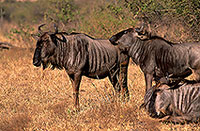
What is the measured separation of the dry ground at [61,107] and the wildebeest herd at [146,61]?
234 millimetres

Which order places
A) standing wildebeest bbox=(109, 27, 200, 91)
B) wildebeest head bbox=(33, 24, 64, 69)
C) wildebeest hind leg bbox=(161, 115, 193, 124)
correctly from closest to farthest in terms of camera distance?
wildebeest hind leg bbox=(161, 115, 193, 124) → standing wildebeest bbox=(109, 27, 200, 91) → wildebeest head bbox=(33, 24, 64, 69)

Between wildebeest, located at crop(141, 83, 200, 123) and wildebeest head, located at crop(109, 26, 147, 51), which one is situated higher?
wildebeest head, located at crop(109, 26, 147, 51)

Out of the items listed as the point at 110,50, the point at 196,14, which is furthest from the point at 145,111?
the point at 196,14

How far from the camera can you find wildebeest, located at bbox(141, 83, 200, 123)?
3.95m

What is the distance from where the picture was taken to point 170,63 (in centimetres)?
447

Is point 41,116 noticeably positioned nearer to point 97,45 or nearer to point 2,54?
point 97,45

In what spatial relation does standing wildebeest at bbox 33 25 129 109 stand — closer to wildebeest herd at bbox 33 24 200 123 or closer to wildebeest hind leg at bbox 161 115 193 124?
wildebeest herd at bbox 33 24 200 123

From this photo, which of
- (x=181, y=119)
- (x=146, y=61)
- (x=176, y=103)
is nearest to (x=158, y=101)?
(x=176, y=103)

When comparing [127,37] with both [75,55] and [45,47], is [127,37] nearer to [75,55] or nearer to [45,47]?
[75,55]

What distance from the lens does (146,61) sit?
4574 mm

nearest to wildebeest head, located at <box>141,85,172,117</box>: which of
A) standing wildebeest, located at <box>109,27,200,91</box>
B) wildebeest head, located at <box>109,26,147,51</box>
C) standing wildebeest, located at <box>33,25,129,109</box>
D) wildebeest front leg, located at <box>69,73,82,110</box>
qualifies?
standing wildebeest, located at <box>109,27,200,91</box>

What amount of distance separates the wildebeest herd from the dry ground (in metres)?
0.23

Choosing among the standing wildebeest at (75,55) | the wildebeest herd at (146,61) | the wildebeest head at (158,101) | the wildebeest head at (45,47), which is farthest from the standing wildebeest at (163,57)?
the wildebeest head at (45,47)

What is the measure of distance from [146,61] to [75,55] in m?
1.12
